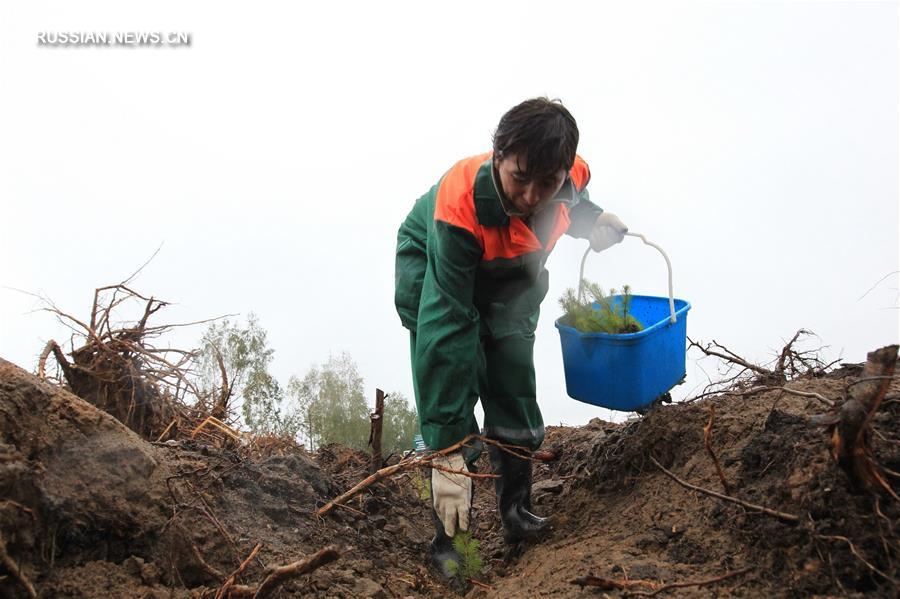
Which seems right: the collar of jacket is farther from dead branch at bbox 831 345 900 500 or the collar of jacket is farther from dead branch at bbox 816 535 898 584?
dead branch at bbox 816 535 898 584

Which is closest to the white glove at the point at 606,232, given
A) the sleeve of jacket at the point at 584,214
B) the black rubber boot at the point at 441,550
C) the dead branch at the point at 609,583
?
the sleeve of jacket at the point at 584,214

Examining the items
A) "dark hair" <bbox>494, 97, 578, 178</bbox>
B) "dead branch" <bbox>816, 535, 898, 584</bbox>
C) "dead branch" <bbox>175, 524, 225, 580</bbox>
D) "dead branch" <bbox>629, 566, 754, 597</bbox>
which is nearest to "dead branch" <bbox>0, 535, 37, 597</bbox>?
"dead branch" <bbox>175, 524, 225, 580</bbox>

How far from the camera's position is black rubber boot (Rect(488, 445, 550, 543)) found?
3.27 meters

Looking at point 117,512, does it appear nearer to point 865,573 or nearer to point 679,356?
point 865,573

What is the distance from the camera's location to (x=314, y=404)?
5398mm

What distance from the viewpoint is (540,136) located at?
256 centimetres

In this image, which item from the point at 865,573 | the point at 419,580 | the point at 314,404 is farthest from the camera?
the point at 314,404

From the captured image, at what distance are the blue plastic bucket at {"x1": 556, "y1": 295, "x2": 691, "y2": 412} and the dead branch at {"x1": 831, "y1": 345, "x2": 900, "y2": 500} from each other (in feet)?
3.67

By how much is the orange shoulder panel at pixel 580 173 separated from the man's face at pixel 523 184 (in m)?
0.52

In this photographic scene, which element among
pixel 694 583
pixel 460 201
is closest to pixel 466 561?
pixel 694 583

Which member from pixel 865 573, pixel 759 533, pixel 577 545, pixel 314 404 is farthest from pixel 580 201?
pixel 314 404

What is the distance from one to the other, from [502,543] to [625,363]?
108 centimetres

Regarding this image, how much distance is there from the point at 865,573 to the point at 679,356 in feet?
5.10

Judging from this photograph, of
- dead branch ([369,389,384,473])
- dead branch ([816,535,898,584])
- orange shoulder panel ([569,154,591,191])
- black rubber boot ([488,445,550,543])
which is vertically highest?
orange shoulder panel ([569,154,591,191])
